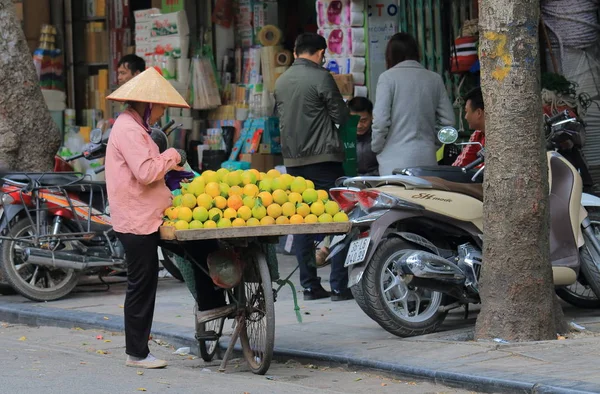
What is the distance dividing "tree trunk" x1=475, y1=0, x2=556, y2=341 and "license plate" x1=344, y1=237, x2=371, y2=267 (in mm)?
793

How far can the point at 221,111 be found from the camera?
563 inches

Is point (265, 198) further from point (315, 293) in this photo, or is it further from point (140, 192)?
point (315, 293)

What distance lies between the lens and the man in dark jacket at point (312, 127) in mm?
9273

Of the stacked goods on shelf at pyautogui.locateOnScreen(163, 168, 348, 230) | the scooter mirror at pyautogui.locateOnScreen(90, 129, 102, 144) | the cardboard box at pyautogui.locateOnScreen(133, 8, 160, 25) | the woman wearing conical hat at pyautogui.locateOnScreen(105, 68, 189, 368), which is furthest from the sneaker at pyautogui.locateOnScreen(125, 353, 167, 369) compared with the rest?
the cardboard box at pyautogui.locateOnScreen(133, 8, 160, 25)

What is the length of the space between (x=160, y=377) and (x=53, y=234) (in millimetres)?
3482

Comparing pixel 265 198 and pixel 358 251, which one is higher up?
pixel 265 198

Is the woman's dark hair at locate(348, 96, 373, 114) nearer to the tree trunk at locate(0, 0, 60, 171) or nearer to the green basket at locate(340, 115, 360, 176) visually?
the green basket at locate(340, 115, 360, 176)

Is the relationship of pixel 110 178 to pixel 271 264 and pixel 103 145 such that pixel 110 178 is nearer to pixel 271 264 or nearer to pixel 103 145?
pixel 271 264

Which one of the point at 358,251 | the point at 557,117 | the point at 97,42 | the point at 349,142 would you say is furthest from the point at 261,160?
the point at 358,251

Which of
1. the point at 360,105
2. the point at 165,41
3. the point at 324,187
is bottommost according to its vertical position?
the point at 324,187

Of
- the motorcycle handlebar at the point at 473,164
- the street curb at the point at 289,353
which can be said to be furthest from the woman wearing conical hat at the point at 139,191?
the motorcycle handlebar at the point at 473,164

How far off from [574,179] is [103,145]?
14.3 feet

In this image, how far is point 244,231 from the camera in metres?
6.66

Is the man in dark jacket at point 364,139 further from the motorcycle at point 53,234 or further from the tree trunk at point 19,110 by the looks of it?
the tree trunk at point 19,110
